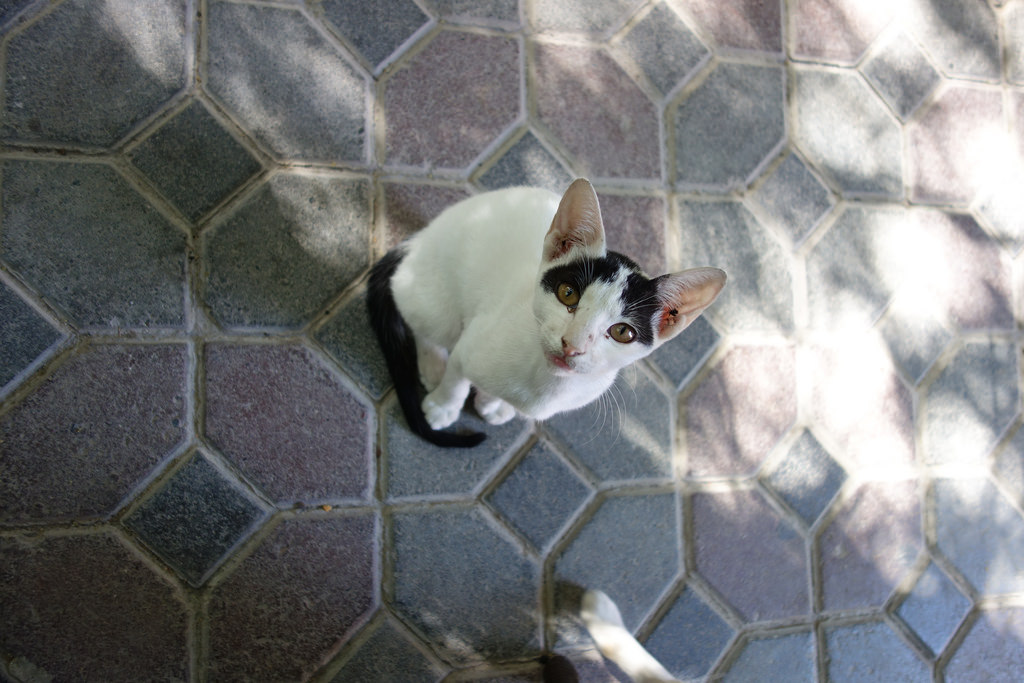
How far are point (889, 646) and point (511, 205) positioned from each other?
198 cm

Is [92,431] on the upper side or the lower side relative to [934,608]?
upper

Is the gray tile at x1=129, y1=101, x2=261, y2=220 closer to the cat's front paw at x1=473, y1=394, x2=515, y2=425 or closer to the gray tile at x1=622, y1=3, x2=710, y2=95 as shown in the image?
the cat's front paw at x1=473, y1=394, x2=515, y2=425

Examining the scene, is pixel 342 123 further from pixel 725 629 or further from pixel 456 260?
pixel 725 629

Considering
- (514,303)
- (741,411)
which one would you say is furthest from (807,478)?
(514,303)

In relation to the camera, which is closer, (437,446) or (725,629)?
(437,446)

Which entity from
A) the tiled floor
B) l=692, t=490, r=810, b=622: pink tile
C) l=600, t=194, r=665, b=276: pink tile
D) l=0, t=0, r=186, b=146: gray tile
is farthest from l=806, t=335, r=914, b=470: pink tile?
l=0, t=0, r=186, b=146: gray tile

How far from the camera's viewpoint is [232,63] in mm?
1790

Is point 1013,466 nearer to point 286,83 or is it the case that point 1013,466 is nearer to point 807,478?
point 807,478

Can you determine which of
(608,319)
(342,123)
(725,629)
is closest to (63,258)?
(342,123)

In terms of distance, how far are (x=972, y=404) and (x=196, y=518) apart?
2.65m

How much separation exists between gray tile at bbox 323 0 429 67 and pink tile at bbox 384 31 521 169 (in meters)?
0.08

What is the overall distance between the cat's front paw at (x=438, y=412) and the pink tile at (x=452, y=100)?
739 millimetres

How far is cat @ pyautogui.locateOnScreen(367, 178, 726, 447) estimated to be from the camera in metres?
1.14

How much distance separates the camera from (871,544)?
6.88 feet
